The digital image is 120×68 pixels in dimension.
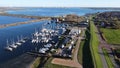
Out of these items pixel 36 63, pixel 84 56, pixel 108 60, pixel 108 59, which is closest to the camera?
pixel 36 63

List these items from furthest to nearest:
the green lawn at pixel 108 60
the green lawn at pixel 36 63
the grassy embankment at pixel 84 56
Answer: the grassy embankment at pixel 84 56 → the green lawn at pixel 36 63 → the green lawn at pixel 108 60

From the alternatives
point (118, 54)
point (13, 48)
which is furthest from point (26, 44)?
point (118, 54)

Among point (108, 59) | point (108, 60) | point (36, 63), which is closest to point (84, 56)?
point (108, 59)

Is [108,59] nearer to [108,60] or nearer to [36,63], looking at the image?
[108,60]

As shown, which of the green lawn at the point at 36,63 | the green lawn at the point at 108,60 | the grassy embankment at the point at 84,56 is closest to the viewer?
the green lawn at the point at 108,60

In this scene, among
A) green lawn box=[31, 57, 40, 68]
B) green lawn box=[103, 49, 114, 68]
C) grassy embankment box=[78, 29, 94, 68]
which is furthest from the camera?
grassy embankment box=[78, 29, 94, 68]

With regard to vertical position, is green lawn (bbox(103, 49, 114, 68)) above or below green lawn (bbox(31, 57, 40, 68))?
above

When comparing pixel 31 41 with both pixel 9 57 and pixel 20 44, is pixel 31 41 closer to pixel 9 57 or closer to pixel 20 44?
pixel 20 44

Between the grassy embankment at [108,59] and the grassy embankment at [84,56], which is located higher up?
the grassy embankment at [108,59]

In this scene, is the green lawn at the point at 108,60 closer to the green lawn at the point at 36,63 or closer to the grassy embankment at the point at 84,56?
the grassy embankment at the point at 84,56

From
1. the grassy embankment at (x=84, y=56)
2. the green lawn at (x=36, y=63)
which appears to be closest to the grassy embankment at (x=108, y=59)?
the grassy embankment at (x=84, y=56)

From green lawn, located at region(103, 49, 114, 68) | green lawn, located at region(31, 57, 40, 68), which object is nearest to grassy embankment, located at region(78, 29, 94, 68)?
green lawn, located at region(103, 49, 114, 68)

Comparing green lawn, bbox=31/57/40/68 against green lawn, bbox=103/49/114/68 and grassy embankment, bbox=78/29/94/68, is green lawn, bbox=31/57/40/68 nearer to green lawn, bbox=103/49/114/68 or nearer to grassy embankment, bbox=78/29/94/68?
grassy embankment, bbox=78/29/94/68
